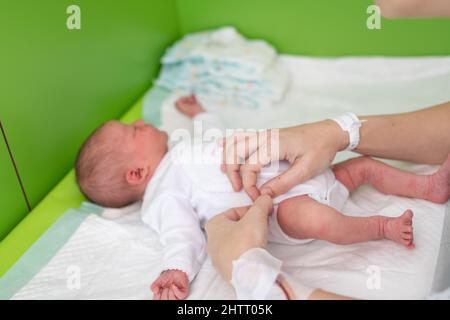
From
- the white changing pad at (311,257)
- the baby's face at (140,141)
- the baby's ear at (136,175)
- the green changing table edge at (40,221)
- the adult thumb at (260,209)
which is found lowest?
the white changing pad at (311,257)

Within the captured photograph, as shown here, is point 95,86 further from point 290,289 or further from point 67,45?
point 290,289

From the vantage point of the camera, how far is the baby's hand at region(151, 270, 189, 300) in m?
1.12

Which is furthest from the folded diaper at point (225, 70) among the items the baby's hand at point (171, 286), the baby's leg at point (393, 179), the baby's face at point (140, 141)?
the baby's hand at point (171, 286)

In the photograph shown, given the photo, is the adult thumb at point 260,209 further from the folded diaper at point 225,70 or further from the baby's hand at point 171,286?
the folded diaper at point 225,70

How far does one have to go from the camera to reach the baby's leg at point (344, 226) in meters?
1.12

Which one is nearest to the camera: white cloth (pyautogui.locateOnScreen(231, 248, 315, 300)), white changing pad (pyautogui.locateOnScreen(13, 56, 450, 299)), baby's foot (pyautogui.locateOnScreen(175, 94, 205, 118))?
white cloth (pyautogui.locateOnScreen(231, 248, 315, 300))

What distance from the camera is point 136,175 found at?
1435 millimetres

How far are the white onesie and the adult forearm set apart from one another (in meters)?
0.14

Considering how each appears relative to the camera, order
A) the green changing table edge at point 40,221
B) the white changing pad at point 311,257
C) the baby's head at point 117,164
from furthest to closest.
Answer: the baby's head at point 117,164 < the green changing table edge at point 40,221 < the white changing pad at point 311,257

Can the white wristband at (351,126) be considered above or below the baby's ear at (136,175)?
above

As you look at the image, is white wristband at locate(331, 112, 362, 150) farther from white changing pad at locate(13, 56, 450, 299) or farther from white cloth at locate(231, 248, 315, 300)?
white cloth at locate(231, 248, 315, 300)

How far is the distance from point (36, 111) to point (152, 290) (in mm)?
632

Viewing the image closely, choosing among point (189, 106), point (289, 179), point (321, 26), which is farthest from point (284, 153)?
point (321, 26)

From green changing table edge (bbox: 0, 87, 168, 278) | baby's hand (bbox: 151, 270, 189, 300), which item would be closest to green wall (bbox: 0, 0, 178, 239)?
green changing table edge (bbox: 0, 87, 168, 278)
